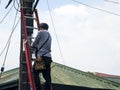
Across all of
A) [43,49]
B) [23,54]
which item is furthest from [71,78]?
[43,49]

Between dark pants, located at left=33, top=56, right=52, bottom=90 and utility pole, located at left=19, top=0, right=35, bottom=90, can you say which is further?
utility pole, located at left=19, top=0, right=35, bottom=90

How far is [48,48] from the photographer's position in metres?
7.91

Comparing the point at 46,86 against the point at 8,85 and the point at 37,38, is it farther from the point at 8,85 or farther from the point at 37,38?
the point at 8,85

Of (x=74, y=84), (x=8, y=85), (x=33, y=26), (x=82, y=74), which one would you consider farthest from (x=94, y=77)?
(x=33, y=26)

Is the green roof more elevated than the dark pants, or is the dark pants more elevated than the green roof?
the green roof

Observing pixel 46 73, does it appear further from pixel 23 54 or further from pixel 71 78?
pixel 71 78

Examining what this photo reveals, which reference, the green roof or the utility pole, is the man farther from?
the green roof

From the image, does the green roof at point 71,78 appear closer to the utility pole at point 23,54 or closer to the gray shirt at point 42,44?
the utility pole at point 23,54

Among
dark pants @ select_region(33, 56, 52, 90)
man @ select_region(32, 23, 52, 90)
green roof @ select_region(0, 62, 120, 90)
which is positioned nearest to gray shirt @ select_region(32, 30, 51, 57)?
man @ select_region(32, 23, 52, 90)

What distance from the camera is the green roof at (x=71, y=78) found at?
13258 millimetres

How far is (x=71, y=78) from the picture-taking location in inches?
550

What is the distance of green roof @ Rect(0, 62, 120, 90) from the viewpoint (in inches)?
522

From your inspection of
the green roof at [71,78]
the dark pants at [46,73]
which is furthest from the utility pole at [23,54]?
the green roof at [71,78]

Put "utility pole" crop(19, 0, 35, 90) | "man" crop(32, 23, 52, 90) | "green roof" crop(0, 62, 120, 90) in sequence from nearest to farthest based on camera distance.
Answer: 1. "man" crop(32, 23, 52, 90)
2. "utility pole" crop(19, 0, 35, 90)
3. "green roof" crop(0, 62, 120, 90)
